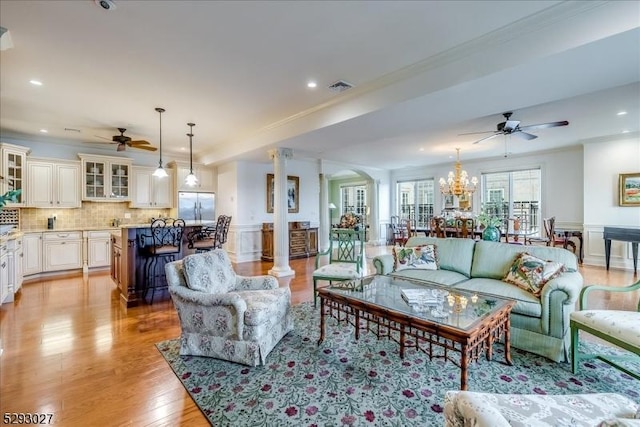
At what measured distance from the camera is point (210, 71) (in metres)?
3.38

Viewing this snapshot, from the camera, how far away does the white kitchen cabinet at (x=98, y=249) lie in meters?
6.23

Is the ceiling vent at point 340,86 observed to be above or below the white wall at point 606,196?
above

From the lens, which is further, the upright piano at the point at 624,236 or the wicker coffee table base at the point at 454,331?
the upright piano at the point at 624,236

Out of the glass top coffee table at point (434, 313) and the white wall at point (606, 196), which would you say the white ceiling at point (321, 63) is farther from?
the glass top coffee table at point (434, 313)

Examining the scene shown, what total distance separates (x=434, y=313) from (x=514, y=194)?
788 cm

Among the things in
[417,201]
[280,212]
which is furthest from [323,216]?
[417,201]

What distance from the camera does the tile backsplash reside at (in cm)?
602

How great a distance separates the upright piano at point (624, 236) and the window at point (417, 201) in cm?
458

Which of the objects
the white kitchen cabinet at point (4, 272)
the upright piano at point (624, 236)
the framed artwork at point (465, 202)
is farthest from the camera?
the framed artwork at point (465, 202)

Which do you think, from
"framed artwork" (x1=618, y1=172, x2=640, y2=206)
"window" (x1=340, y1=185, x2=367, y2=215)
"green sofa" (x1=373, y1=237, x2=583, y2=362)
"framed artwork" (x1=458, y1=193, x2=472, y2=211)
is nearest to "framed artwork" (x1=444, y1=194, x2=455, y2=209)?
"framed artwork" (x1=458, y1=193, x2=472, y2=211)

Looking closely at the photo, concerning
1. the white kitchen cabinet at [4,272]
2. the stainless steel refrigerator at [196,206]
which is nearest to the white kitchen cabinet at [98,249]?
the stainless steel refrigerator at [196,206]

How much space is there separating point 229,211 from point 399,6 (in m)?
6.32

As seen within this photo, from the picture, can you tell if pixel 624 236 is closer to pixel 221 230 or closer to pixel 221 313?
pixel 221 313

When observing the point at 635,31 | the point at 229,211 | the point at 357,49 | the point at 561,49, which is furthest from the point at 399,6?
the point at 229,211
